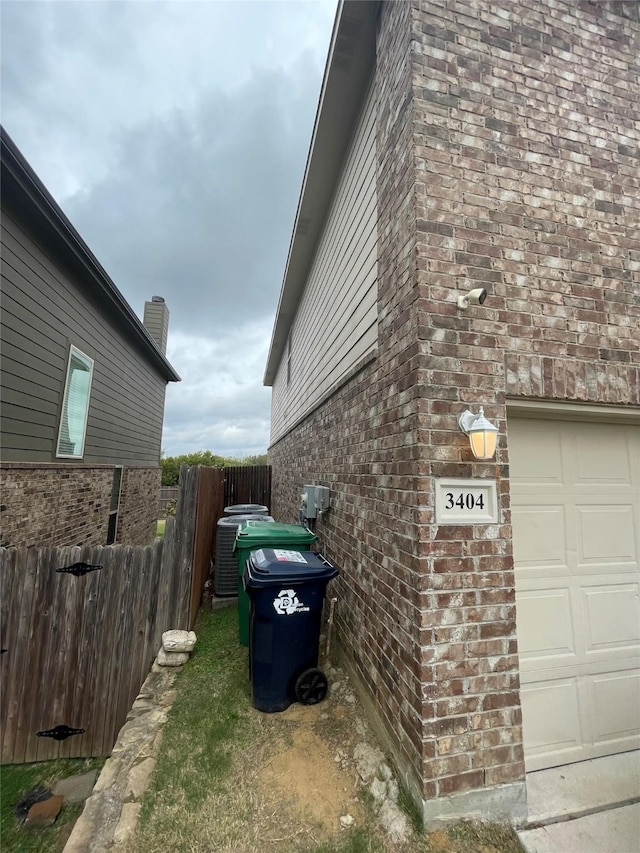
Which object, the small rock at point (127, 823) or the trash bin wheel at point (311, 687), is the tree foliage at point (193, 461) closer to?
the trash bin wheel at point (311, 687)

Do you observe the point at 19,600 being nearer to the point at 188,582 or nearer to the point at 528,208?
the point at 188,582

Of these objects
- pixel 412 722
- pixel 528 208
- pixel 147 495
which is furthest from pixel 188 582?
pixel 147 495

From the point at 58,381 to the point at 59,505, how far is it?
191cm

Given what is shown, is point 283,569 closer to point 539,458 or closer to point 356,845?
point 356,845

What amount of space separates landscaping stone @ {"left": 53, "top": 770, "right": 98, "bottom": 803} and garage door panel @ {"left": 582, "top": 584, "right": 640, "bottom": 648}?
13.5 feet

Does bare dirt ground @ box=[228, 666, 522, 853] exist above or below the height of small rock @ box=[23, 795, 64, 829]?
above

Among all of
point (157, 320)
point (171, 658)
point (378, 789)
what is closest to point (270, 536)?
point (171, 658)

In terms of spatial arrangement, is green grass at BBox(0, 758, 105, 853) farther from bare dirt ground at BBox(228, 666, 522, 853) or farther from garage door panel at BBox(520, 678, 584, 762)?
garage door panel at BBox(520, 678, 584, 762)

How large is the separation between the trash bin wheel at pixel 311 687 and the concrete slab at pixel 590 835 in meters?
1.45

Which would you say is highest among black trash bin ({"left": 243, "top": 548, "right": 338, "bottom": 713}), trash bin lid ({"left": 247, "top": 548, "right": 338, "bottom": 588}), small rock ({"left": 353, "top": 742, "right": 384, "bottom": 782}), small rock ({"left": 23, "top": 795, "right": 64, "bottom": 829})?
trash bin lid ({"left": 247, "top": 548, "right": 338, "bottom": 588})

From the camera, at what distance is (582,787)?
2.23 meters

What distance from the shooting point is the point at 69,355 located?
6.23 metres

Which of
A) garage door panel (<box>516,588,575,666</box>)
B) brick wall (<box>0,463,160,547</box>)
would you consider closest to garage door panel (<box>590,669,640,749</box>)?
garage door panel (<box>516,588,575,666</box>)

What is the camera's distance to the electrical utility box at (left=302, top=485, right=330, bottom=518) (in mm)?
4391
